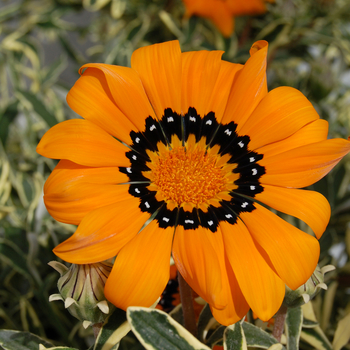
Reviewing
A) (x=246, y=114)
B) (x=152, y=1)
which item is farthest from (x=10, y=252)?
(x=152, y=1)

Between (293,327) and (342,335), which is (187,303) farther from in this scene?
(342,335)

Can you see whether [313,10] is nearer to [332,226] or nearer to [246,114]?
[332,226]

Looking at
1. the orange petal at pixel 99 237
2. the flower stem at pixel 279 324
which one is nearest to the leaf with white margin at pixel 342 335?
the flower stem at pixel 279 324

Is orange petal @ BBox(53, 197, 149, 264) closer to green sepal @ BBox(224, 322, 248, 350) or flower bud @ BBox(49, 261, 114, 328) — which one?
flower bud @ BBox(49, 261, 114, 328)

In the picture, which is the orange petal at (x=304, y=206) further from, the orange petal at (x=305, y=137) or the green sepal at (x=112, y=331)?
the green sepal at (x=112, y=331)

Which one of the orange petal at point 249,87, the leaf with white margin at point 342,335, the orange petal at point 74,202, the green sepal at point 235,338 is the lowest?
the leaf with white margin at point 342,335

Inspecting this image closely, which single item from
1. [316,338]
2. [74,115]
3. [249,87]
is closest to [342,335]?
[316,338]
